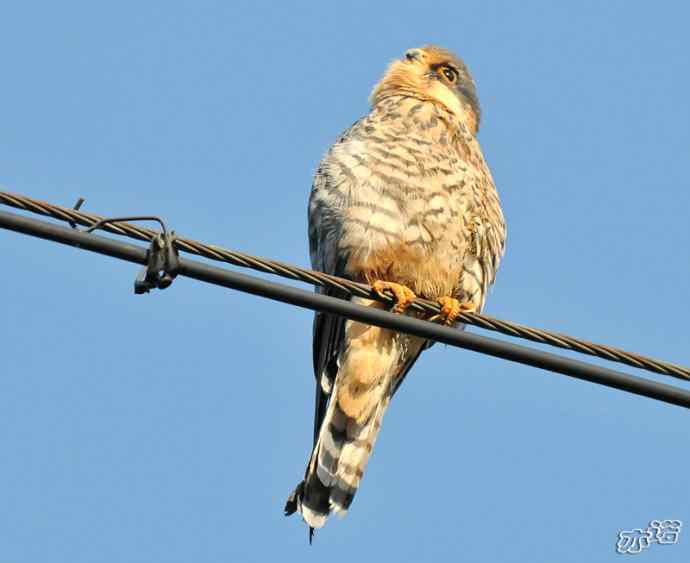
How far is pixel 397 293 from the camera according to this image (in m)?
6.10

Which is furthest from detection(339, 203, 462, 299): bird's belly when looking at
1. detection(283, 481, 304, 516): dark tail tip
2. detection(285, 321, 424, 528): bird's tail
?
detection(283, 481, 304, 516): dark tail tip

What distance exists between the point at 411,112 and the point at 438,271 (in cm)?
132

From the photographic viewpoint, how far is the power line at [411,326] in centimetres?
398

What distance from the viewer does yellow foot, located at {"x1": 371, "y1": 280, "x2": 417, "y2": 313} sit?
19.7 feet

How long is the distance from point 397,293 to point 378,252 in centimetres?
63

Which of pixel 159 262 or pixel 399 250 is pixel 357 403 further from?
pixel 159 262

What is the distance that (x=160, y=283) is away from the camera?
13.5 feet

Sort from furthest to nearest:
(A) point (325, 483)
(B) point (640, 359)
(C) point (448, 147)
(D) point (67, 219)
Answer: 1. (C) point (448, 147)
2. (A) point (325, 483)
3. (B) point (640, 359)
4. (D) point (67, 219)

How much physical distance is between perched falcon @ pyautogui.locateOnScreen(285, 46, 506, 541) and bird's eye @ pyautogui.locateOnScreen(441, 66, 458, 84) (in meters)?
1.23

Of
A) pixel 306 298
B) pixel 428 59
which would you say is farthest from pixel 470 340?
pixel 428 59

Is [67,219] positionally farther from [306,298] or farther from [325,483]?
[325,483]

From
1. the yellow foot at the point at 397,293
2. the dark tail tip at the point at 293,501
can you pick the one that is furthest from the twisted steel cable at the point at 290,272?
the dark tail tip at the point at 293,501

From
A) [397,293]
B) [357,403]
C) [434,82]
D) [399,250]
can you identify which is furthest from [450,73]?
[397,293]

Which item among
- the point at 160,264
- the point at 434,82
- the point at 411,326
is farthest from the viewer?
the point at 434,82
